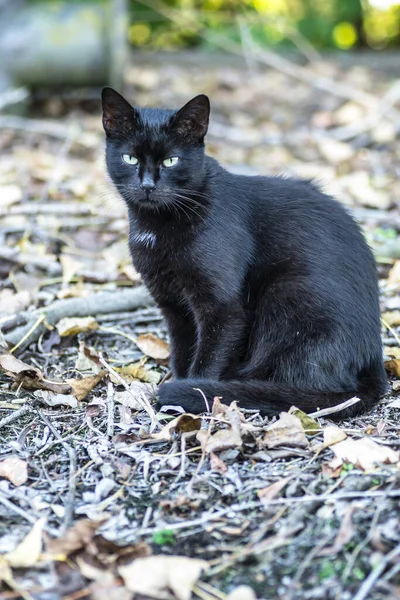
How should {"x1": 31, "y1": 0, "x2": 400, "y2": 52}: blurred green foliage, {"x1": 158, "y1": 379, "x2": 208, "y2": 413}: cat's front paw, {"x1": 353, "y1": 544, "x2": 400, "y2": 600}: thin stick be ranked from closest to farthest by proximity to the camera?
{"x1": 353, "y1": 544, "x2": 400, "y2": 600}: thin stick
{"x1": 158, "y1": 379, "x2": 208, "y2": 413}: cat's front paw
{"x1": 31, "y1": 0, "x2": 400, "y2": 52}: blurred green foliage

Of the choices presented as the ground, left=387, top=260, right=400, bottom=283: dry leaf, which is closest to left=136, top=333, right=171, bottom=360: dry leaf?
the ground

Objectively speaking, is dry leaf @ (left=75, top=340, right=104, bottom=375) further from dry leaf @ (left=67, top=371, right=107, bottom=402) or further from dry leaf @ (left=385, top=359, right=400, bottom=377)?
dry leaf @ (left=385, top=359, right=400, bottom=377)

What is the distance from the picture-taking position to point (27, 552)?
1801 millimetres

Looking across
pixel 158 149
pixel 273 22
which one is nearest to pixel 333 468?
pixel 158 149

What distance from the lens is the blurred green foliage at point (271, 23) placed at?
8.10 meters

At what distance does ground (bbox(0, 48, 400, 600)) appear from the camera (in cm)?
177

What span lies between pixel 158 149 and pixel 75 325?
3.03 ft

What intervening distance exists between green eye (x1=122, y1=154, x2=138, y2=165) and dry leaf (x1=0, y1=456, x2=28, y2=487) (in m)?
1.19

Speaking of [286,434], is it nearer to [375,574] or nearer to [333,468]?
[333,468]

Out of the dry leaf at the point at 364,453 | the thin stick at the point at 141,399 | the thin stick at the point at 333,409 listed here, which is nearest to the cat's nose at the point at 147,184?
the thin stick at the point at 141,399

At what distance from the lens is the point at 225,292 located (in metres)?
2.73

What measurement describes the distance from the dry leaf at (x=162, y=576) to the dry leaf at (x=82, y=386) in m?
1.05

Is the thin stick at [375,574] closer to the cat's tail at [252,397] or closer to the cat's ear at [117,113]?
the cat's tail at [252,397]

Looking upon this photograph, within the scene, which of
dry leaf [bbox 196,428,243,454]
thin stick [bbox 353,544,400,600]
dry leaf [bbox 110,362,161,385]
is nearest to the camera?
thin stick [bbox 353,544,400,600]
